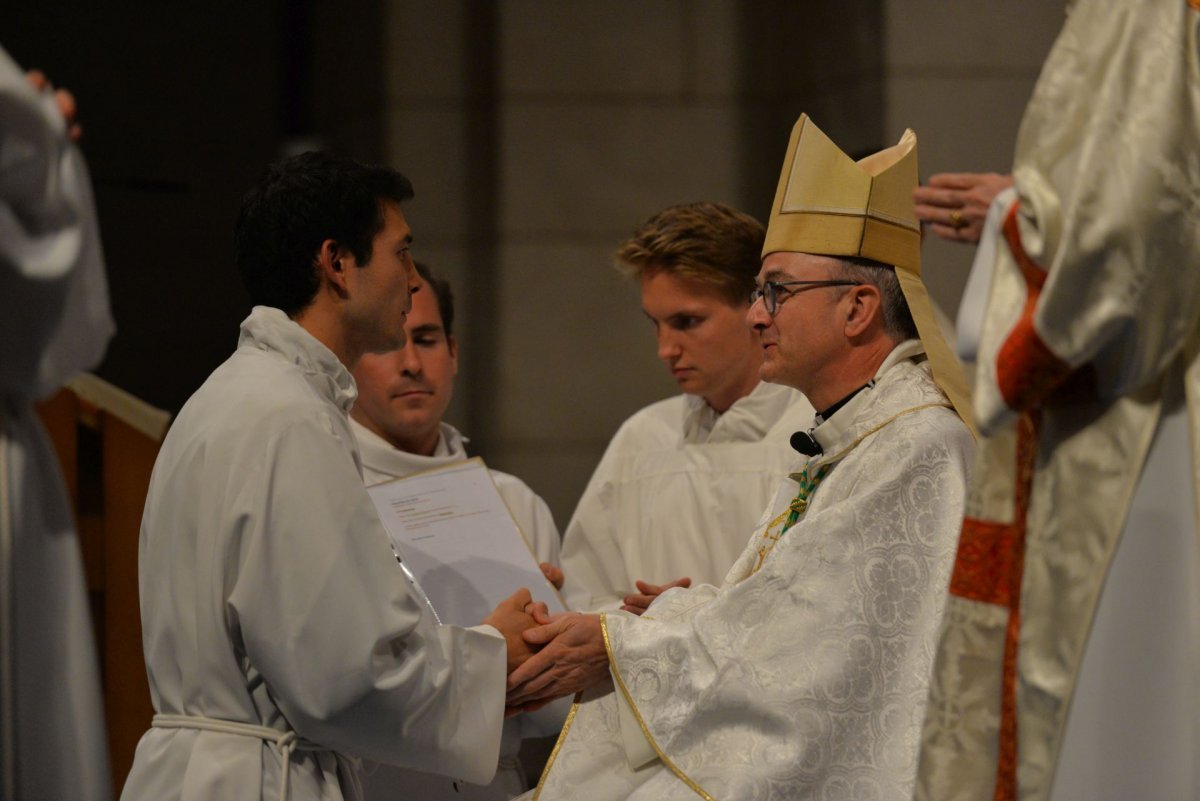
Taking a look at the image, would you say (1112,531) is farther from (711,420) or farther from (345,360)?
(711,420)

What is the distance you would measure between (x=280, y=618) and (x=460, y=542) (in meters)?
1.08

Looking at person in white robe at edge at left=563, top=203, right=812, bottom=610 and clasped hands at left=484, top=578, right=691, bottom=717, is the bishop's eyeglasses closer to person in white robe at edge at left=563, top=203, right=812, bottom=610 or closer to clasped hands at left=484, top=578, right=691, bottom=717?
clasped hands at left=484, top=578, right=691, bottom=717

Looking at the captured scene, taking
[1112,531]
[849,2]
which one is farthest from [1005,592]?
[849,2]

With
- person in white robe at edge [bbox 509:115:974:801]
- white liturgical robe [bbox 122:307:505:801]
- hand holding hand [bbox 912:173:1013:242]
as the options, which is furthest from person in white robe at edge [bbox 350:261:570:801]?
hand holding hand [bbox 912:173:1013:242]

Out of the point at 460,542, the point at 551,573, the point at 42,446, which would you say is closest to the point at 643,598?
the point at 551,573

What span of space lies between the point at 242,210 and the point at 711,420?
194 centimetres

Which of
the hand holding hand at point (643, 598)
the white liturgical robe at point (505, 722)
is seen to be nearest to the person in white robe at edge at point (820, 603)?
the hand holding hand at point (643, 598)

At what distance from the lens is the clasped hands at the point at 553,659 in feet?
10.6

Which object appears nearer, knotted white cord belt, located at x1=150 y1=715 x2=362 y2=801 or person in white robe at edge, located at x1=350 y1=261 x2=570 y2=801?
knotted white cord belt, located at x1=150 y1=715 x2=362 y2=801

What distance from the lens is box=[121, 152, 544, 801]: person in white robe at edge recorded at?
274 cm

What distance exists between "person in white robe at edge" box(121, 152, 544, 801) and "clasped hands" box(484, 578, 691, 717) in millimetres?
167

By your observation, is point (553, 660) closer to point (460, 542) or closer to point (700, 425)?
point (460, 542)

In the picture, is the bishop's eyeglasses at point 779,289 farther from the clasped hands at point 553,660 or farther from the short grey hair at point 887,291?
the clasped hands at point 553,660

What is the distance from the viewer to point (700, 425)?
15.7 ft
